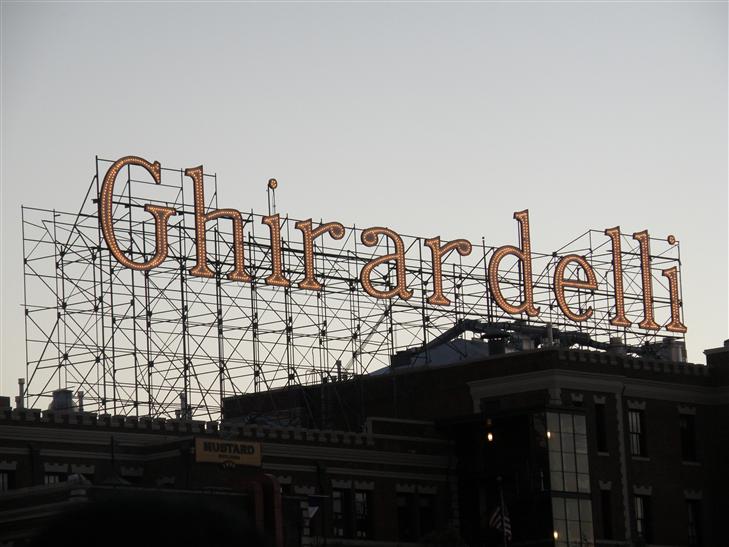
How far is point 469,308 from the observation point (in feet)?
255

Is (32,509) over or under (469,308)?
under

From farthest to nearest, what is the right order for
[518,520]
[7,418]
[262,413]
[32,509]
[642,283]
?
[642,283]
[262,413]
[518,520]
[7,418]
[32,509]

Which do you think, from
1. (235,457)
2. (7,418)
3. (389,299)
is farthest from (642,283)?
(7,418)

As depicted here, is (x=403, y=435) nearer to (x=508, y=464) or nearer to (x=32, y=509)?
(x=508, y=464)

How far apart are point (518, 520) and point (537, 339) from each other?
54.0 ft

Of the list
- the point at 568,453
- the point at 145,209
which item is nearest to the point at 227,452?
the point at 145,209

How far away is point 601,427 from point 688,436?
655 centimetres

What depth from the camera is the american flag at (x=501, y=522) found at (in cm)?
6028

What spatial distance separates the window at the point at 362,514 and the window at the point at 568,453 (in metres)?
7.83

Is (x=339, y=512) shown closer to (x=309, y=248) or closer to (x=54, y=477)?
(x=54, y=477)

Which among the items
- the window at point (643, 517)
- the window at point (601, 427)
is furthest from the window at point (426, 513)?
the window at point (643, 517)

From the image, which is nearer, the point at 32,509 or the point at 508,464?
the point at 32,509

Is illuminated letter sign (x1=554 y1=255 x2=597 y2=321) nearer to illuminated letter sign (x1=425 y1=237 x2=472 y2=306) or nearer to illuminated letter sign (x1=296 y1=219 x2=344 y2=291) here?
illuminated letter sign (x1=425 y1=237 x2=472 y2=306)

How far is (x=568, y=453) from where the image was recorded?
63.6 meters
